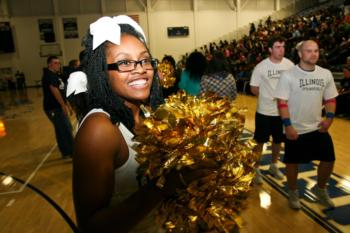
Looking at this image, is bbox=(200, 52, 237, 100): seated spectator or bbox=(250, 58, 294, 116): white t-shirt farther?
bbox=(200, 52, 237, 100): seated spectator

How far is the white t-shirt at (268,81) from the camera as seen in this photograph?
3717mm

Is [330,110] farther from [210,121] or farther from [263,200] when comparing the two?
[210,121]

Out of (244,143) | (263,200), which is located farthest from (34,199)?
Result: (244,143)

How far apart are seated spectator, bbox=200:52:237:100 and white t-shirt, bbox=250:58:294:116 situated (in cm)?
34

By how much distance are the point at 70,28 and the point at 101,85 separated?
22191 mm

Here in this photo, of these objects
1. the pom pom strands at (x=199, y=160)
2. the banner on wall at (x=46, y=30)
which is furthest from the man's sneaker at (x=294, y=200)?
the banner on wall at (x=46, y=30)

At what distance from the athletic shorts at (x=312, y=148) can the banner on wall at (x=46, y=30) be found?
838 inches

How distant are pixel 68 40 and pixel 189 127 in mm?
22449

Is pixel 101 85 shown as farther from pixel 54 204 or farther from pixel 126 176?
pixel 54 204

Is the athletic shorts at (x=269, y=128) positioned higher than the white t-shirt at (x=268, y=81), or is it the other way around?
the white t-shirt at (x=268, y=81)

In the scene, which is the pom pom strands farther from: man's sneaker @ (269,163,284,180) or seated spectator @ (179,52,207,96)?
seated spectator @ (179,52,207,96)

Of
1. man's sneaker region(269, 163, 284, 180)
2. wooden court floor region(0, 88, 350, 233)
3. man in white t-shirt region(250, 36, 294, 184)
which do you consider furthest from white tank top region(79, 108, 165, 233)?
man's sneaker region(269, 163, 284, 180)

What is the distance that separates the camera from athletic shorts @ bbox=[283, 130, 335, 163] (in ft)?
9.86

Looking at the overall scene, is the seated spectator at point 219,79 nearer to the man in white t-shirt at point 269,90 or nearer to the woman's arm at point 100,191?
the man in white t-shirt at point 269,90
